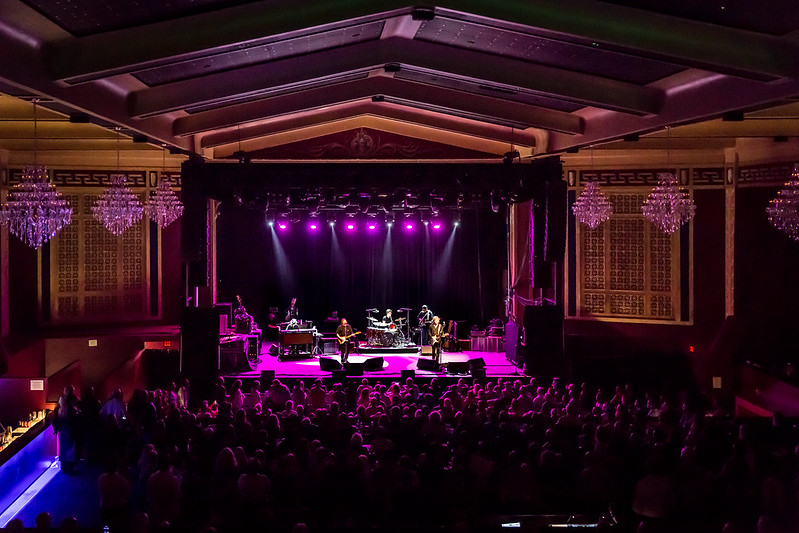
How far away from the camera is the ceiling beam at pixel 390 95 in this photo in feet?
38.8

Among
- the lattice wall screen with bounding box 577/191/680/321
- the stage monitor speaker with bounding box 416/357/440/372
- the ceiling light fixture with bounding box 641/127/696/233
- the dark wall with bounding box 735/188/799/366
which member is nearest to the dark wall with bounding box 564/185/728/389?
the lattice wall screen with bounding box 577/191/680/321

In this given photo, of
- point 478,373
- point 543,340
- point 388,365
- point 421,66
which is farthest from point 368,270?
point 421,66

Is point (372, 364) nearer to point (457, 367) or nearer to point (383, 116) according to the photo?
point (457, 367)

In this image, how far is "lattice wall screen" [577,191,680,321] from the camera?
53.4 feet

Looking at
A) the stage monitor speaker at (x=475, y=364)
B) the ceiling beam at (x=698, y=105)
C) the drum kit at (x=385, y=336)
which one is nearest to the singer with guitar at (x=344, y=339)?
the drum kit at (x=385, y=336)

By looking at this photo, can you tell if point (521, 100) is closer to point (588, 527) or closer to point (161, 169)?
point (588, 527)

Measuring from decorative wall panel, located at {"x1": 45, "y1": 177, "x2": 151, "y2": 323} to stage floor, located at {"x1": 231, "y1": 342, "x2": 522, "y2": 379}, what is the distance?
342 cm

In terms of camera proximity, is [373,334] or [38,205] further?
[373,334]

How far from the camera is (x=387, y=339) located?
18.7 metres

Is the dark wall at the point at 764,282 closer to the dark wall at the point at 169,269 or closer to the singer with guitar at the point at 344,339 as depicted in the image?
the singer with guitar at the point at 344,339

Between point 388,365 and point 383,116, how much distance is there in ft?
18.4

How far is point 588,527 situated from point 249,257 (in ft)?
51.4

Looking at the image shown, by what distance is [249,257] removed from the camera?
20703 mm

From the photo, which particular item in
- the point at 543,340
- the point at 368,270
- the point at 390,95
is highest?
the point at 390,95
